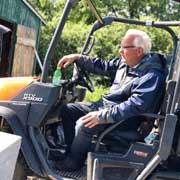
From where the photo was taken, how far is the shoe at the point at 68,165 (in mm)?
4613

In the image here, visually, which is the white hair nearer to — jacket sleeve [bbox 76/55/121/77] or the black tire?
jacket sleeve [bbox 76/55/121/77]

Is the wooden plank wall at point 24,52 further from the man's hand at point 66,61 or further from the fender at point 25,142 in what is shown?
the fender at point 25,142

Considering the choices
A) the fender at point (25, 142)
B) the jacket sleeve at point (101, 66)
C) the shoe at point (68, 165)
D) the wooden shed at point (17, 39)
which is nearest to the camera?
the fender at point (25, 142)

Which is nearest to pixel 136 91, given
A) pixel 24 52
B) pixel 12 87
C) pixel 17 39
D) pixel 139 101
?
pixel 139 101

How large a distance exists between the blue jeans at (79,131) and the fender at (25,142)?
1.20 ft

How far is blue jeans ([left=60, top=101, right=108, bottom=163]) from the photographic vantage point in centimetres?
447

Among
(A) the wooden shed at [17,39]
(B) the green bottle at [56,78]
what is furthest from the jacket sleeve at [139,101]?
(A) the wooden shed at [17,39]

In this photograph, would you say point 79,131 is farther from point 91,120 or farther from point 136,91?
point 136,91

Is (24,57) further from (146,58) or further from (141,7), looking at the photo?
(141,7)

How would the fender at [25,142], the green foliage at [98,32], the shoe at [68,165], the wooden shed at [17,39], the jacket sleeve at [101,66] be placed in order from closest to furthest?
1. the fender at [25,142]
2. the shoe at [68,165]
3. the jacket sleeve at [101,66]
4. the wooden shed at [17,39]
5. the green foliage at [98,32]

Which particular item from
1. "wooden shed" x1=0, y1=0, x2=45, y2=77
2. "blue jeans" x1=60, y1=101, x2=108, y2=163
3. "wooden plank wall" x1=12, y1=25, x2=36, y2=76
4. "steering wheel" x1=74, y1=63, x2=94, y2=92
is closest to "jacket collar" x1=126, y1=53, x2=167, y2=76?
"blue jeans" x1=60, y1=101, x2=108, y2=163

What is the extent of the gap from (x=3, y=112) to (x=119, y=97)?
1.00m

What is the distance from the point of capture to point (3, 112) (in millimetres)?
4426

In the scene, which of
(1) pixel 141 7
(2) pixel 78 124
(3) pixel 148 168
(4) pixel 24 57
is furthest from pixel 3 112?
(1) pixel 141 7
